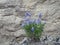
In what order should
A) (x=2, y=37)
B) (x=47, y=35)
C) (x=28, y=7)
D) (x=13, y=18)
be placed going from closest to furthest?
(x=47, y=35), (x=2, y=37), (x=13, y=18), (x=28, y=7)

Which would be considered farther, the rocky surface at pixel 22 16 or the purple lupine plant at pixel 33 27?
the rocky surface at pixel 22 16

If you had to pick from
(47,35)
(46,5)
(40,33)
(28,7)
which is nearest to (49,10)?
(46,5)

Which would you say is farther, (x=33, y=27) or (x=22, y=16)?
(x=22, y=16)

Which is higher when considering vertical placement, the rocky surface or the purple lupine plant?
the purple lupine plant

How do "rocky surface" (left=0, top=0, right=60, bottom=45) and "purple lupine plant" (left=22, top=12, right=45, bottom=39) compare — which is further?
"rocky surface" (left=0, top=0, right=60, bottom=45)

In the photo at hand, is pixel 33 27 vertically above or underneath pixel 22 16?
above

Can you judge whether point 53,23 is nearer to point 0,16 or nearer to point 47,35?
point 47,35

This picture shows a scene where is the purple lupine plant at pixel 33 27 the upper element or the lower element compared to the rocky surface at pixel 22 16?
upper

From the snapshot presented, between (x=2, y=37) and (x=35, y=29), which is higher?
(x=35, y=29)
